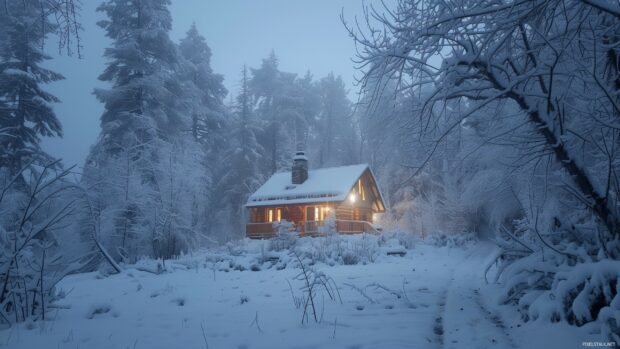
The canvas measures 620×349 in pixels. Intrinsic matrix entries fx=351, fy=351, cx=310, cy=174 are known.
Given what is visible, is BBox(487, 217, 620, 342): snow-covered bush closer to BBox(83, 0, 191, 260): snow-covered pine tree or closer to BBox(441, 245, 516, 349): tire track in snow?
BBox(441, 245, 516, 349): tire track in snow

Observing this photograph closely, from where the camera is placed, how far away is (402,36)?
447cm

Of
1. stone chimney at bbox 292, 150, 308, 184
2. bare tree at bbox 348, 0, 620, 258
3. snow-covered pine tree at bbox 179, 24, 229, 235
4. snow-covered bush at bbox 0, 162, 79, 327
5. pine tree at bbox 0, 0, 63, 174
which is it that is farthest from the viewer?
snow-covered pine tree at bbox 179, 24, 229, 235

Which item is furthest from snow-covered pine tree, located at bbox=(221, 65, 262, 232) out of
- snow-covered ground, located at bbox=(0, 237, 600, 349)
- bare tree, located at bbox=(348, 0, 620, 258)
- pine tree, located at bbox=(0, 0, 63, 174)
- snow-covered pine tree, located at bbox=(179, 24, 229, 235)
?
bare tree, located at bbox=(348, 0, 620, 258)

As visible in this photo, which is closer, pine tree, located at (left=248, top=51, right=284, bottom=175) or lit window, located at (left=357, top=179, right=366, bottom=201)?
lit window, located at (left=357, top=179, right=366, bottom=201)

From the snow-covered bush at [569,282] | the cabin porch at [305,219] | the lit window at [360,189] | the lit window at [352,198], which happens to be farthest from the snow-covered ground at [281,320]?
the lit window at [360,189]

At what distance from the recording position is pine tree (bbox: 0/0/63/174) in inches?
642

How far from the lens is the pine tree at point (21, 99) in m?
16.3

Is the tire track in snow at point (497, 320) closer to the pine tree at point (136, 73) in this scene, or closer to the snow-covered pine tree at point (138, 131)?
the snow-covered pine tree at point (138, 131)

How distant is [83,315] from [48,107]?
1669 cm

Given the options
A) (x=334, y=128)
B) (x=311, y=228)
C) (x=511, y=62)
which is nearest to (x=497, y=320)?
(x=511, y=62)

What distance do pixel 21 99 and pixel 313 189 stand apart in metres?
17.8

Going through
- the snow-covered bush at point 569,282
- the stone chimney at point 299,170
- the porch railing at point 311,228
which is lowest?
the porch railing at point 311,228

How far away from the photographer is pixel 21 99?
16.9m

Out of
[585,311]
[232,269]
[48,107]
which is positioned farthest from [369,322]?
[48,107]
